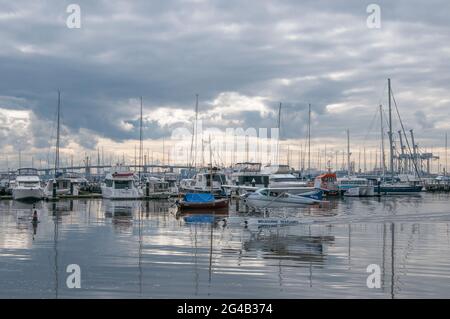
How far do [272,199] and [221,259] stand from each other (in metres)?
27.2

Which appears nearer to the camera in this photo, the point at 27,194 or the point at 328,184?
the point at 27,194

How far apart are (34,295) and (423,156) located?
17758cm

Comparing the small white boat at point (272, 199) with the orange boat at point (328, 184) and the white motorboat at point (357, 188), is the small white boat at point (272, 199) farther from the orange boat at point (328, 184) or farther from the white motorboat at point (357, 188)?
the white motorboat at point (357, 188)

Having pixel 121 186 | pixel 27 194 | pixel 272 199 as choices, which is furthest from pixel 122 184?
pixel 272 199

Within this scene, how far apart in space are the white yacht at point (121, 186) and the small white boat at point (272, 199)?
86.8 ft

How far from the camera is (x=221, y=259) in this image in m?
24.2

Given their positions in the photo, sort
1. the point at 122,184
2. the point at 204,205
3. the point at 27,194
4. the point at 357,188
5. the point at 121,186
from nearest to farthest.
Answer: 1. the point at 204,205
2. the point at 27,194
3. the point at 121,186
4. the point at 122,184
5. the point at 357,188

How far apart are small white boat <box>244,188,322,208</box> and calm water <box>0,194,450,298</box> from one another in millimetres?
11075

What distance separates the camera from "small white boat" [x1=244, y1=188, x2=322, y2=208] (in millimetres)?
51188

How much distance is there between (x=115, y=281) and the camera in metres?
19.6

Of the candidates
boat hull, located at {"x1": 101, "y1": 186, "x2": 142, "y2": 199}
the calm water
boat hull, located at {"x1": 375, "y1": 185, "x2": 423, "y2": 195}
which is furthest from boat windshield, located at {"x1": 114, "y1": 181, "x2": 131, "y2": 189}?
boat hull, located at {"x1": 375, "y1": 185, "x2": 423, "y2": 195}

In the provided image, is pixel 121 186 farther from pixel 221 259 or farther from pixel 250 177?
pixel 221 259

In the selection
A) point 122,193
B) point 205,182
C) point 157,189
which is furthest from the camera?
point 157,189
